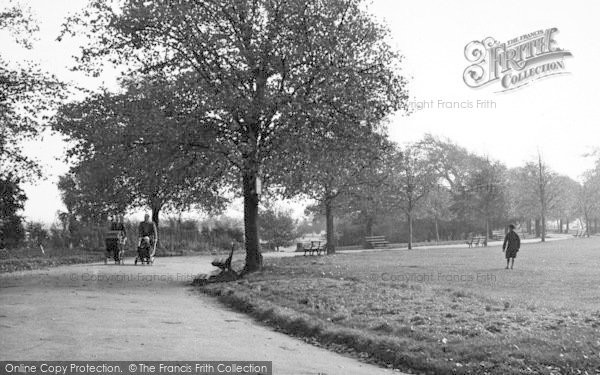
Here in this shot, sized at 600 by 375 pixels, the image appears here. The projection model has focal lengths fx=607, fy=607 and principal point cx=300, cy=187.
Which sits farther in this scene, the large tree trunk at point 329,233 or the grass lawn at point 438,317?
the large tree trunk at point 329,233

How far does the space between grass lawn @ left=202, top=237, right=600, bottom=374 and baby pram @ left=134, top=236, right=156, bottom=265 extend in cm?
747

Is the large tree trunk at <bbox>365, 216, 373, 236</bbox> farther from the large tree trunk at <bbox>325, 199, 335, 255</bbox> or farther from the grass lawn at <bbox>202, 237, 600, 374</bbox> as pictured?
the grass lawn at <bbox>202, 237, 600, 374</bbox>

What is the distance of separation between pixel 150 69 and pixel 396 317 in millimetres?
12112

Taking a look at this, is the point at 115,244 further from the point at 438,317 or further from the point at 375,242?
the point at 375,242

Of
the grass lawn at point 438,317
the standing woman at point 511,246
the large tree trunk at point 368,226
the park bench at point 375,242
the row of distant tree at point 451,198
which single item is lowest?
the grass lawn at point 438,317

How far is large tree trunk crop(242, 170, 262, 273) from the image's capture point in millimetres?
18812

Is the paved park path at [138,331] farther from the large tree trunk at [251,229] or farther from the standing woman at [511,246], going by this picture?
the standing woman at [511,246]

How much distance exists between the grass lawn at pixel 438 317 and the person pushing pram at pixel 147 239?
6891mm

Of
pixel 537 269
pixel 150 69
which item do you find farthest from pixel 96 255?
pixel 537 269

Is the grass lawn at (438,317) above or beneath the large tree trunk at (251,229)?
beneath

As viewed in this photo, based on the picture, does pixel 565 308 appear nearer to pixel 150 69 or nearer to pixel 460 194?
pixel 150 69

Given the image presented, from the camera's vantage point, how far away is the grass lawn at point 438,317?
25.0ft
